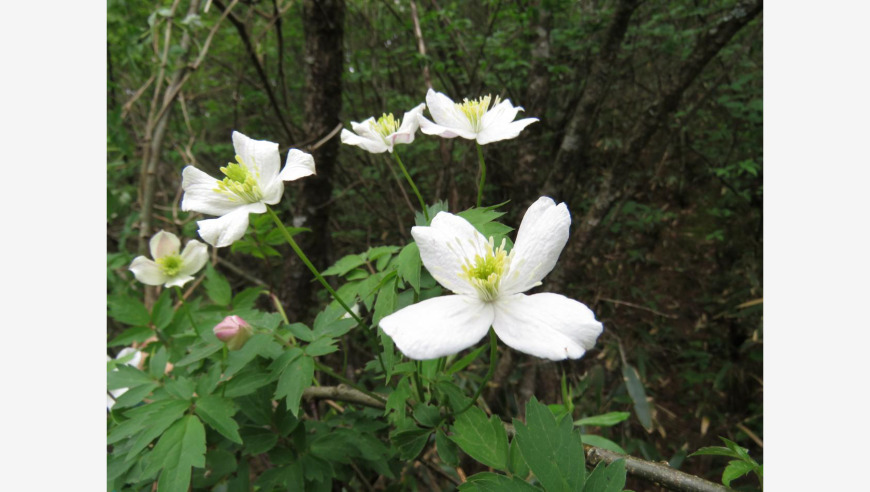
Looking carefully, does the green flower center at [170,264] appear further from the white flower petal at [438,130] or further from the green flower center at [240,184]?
the white flower petal at [438,130]

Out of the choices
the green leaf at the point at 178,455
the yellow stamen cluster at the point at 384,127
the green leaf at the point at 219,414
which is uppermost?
the yellow stamen cluster at the point at 384,127

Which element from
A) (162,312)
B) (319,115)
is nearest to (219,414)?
(162,312)

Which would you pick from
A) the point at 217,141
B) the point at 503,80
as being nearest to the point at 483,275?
the point at 503,80

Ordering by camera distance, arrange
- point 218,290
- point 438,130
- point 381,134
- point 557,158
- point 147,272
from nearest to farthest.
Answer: point 438,130 < point 381,134 < point 147,272 < point 218,290 < point 557,158

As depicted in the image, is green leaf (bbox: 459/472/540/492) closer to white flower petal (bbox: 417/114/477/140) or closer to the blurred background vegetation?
white flower petal (bbox: 417/114/477/140)

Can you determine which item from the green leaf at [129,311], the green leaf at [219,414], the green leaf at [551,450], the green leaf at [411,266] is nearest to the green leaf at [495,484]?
the green leaf at [551,450]

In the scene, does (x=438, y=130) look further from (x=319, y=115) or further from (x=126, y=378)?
(x=319, y=115)
